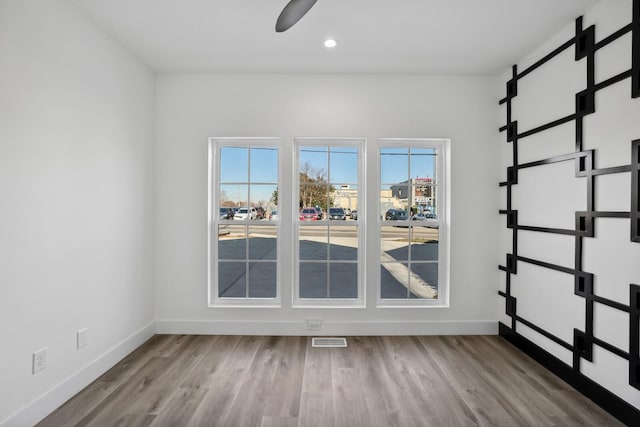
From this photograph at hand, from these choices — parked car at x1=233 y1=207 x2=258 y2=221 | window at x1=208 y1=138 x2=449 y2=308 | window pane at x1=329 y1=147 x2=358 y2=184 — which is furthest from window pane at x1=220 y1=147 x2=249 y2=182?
window pane at x1=329 y1=147 x2=358 y2=184

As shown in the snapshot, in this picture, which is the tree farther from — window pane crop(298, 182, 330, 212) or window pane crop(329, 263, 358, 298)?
window pane crop(329, 263, 358, 298)

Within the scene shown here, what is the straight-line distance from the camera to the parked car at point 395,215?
366 centimetres

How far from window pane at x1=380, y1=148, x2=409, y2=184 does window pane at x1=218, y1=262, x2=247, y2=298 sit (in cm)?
177

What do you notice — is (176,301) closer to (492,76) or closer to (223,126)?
(223,126)

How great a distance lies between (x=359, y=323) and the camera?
353cm

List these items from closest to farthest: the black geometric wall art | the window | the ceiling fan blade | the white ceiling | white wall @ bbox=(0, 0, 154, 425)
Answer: the ceiling fan blade, white wall @ bbox=(0, 0, 154, 425), the black geometric wall art, the white ceiling, the window

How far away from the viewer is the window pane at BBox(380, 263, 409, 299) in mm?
3666

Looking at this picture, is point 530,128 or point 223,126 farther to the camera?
point 223,126

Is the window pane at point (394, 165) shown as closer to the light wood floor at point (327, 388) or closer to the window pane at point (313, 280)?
the window pane at point (313, 280)

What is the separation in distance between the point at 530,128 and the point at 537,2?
3.51ft

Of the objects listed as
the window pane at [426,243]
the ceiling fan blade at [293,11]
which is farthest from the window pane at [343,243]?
the ceiling fan blade at [293,11]

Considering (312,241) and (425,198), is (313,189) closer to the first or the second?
(312,241)

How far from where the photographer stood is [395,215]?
12.0 ft

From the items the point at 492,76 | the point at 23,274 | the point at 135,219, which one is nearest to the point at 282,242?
the point at 135,219
